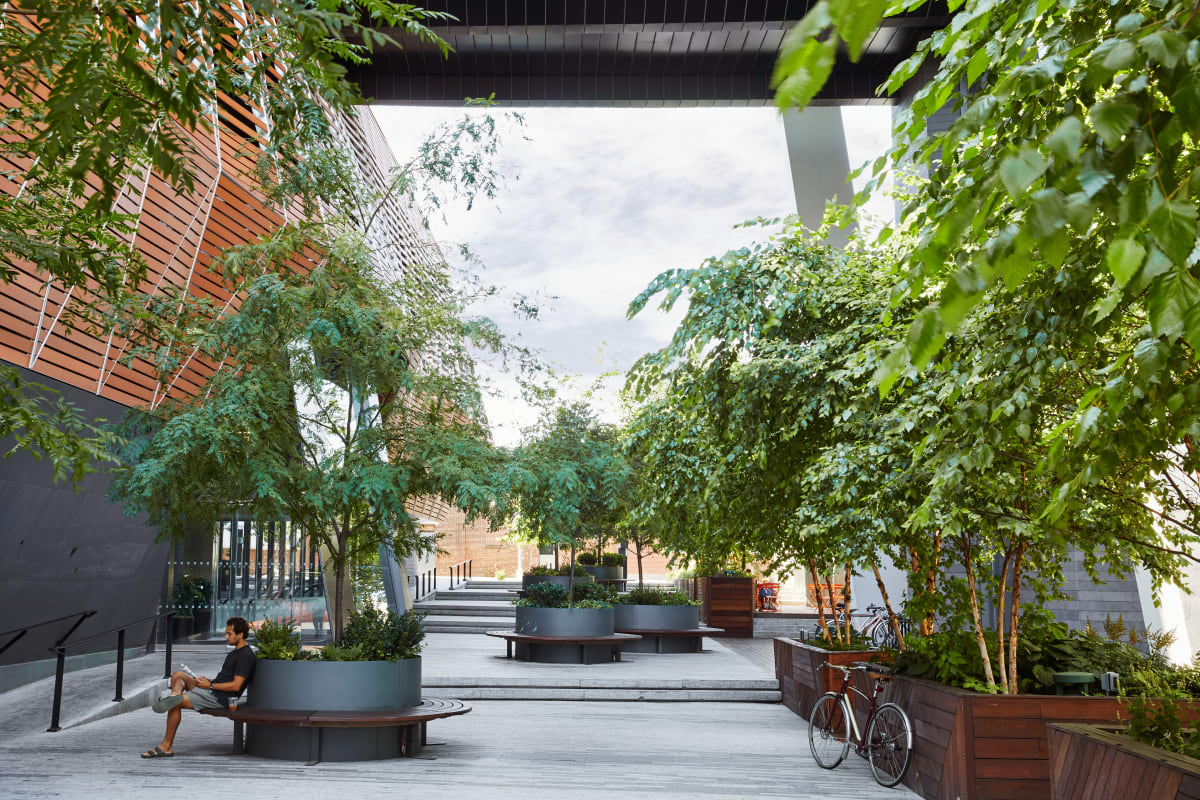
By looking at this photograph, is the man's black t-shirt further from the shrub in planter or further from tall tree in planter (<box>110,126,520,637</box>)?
the shrub in planter

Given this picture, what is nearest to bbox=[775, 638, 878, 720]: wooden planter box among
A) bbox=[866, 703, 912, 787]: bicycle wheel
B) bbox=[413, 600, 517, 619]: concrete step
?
bbox=[866, 703, 912, 787]: bicycle wheel

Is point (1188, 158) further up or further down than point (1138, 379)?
further up

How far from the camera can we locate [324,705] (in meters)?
8.86

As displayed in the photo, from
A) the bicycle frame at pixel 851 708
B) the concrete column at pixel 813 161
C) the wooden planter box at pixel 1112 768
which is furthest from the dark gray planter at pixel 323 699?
the concrete column at pixel 813 161

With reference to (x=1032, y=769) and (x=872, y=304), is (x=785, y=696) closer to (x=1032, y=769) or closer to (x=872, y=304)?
(x=1032, y=769)

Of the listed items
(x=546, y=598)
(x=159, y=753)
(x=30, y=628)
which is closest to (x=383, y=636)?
(x=159, y=753)

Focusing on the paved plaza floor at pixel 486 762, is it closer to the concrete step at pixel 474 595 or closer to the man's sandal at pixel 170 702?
the man's sandal at pixel 170 702

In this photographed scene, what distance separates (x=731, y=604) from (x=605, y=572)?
578cm

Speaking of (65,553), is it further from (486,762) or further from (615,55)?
(615,55)

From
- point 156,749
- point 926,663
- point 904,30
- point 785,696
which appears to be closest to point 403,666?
point 156,749

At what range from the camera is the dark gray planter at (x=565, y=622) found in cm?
1698

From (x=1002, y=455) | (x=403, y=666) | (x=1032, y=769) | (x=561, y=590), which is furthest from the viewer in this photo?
(x=561, y=590)

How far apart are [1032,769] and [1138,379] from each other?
5.93m

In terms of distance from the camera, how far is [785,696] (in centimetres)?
1322
